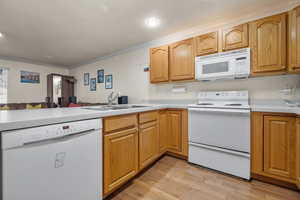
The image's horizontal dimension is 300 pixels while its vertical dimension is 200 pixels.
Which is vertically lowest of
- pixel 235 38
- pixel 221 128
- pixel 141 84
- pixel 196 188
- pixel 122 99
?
pixel 196 188

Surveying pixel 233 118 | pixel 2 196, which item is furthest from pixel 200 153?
pixel 2 196

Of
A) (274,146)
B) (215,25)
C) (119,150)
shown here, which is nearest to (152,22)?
(215,25)

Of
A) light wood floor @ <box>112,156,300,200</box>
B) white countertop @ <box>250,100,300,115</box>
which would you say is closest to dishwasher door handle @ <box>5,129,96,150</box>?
light wood floor @ <box>112,156,300,200</box>

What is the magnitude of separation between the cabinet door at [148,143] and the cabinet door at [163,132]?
0.13m

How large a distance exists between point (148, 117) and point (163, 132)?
510mm

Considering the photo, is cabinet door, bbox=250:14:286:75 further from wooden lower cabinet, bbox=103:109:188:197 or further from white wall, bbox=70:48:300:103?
wooden lower cabinet, bbox=103:109:188:197

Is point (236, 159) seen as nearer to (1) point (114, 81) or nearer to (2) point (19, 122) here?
(2) point (19, 122)

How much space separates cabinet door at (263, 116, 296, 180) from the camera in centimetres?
137

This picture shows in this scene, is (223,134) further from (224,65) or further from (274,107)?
(224,65)

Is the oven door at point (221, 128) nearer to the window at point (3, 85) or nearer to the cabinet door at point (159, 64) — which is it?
the cabinet door at point (159, 64)

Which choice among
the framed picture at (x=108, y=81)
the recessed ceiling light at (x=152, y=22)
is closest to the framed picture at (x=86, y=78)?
the framed picture at (x=108, y=81)

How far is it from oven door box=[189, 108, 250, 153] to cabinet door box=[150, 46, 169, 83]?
2.62ft

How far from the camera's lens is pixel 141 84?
2.99 m

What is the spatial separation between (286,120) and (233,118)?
0.47 m
